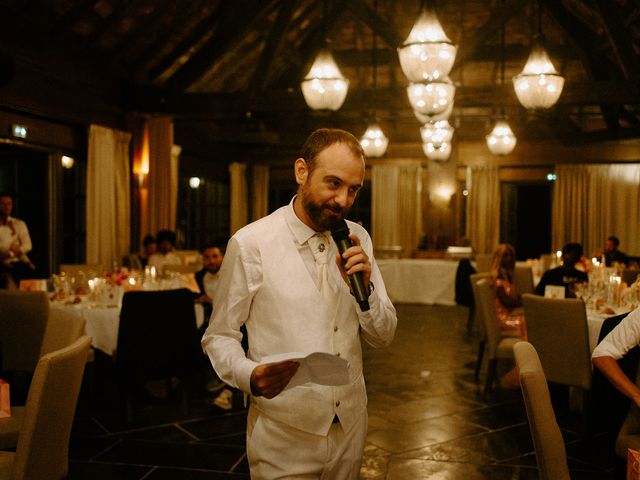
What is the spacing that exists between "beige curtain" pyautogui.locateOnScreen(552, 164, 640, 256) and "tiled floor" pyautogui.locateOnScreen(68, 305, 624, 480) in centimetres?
1031

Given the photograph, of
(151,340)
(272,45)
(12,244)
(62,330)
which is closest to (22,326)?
(151,340)

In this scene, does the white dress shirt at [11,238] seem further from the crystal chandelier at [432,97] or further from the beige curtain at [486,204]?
the beige curtain at [486,204]

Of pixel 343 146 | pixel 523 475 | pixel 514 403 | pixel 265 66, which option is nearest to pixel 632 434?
pixel 523 475

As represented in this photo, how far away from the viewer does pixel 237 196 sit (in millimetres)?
16172

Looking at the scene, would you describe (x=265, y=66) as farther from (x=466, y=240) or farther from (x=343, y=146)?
(x=343, y=146)

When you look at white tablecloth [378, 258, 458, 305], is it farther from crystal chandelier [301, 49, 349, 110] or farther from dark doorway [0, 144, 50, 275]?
dark doorway [0, 144, 50, 275]

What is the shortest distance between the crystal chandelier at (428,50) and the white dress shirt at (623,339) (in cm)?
344

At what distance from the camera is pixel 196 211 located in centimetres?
1421

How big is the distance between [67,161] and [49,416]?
293 inches

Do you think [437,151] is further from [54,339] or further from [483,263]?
[54,339]

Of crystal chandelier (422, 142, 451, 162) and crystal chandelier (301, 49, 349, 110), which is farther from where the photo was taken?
crystal chandelier (422, 142, 451, 162)

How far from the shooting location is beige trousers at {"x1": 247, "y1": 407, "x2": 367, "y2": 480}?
169 cm

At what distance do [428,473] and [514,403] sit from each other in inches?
67.1

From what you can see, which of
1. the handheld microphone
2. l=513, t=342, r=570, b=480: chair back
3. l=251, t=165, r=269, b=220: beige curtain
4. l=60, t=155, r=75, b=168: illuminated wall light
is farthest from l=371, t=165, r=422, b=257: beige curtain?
the handheld microphone
